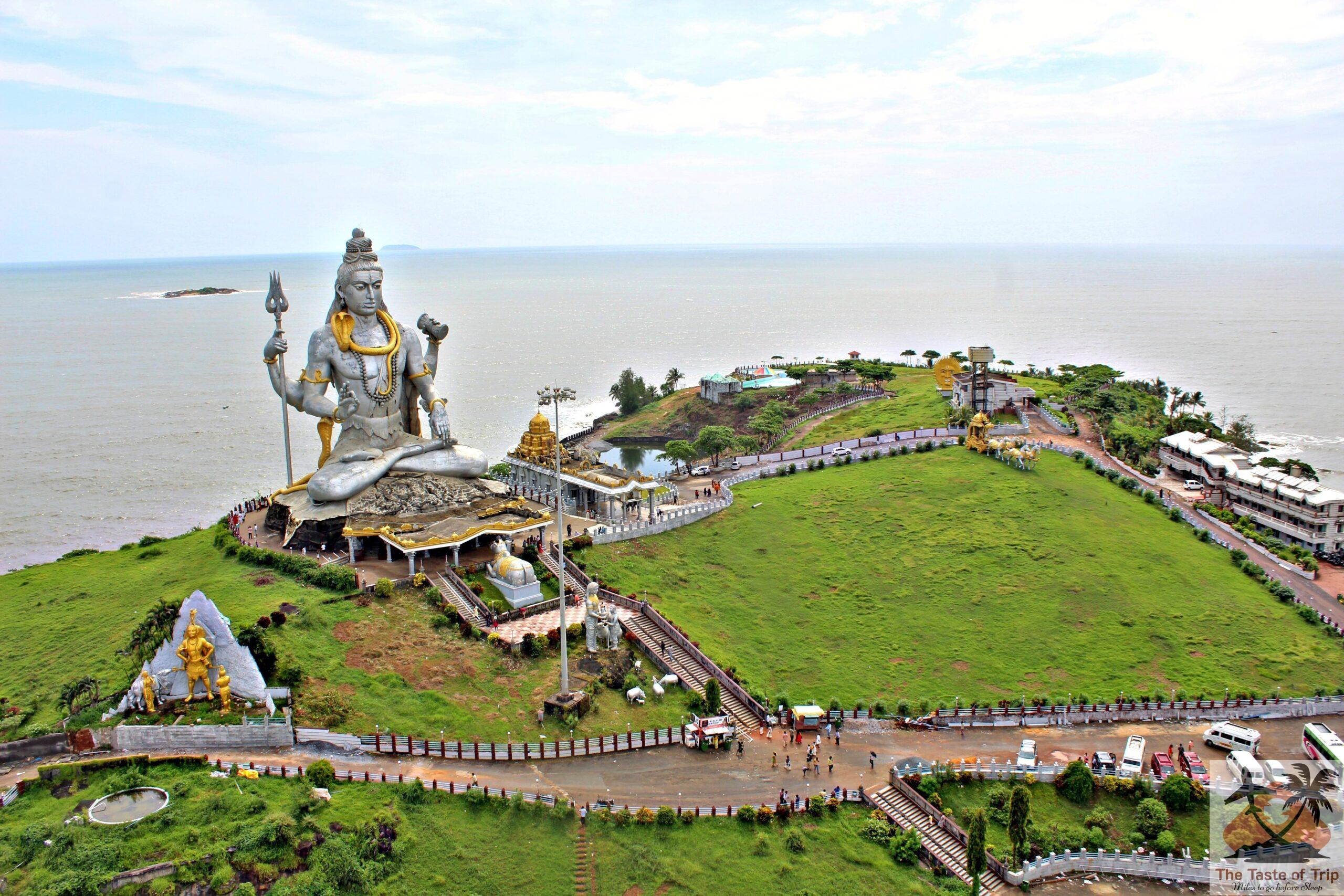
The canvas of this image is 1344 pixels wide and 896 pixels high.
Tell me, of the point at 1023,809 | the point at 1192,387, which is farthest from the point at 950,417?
the point at 1192,387

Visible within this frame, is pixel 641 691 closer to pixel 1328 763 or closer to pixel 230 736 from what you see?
pixel 230 736

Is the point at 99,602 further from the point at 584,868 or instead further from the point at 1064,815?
the point at 1064,815

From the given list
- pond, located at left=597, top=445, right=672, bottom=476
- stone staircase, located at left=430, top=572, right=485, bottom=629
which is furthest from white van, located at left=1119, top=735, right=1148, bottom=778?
pond, located at left=597, top=445, right=672, bottom=476

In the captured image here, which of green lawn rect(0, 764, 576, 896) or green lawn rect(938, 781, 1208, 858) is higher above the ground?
green lawn rect(0, 764, 576, 896)

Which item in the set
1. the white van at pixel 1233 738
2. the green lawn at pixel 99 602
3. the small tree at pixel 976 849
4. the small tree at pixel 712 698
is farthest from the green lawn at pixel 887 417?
the small tree at pixel 976 849

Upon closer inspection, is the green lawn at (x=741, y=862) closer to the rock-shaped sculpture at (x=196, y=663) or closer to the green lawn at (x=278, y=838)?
the green lawn at (x=278, y=838)

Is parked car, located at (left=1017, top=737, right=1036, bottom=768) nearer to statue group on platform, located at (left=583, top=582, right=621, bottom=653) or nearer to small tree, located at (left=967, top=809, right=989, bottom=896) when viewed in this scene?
small tree, located at (left=967, top=809, right=989, bottom=896)

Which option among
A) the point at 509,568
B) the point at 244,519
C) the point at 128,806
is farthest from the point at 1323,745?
the point at 244,519
